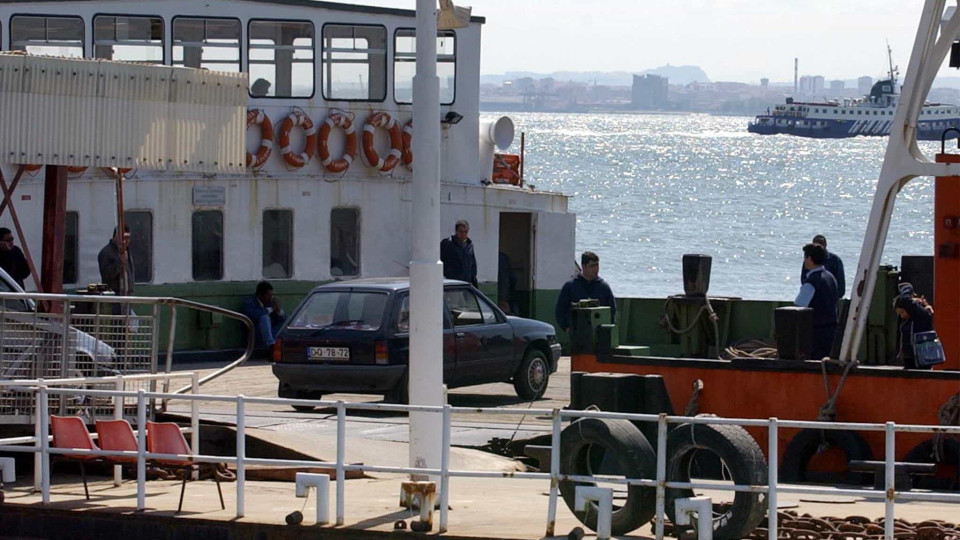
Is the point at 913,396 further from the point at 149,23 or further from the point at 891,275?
the point at 149,23

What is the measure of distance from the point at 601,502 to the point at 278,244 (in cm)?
1427

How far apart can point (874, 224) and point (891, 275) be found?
355 cm

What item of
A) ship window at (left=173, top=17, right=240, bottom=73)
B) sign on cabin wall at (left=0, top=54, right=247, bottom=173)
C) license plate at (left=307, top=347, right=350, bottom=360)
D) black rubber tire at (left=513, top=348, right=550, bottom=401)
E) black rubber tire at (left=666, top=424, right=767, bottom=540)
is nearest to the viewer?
black rubber tire at (left=666, top=424, right=767, bottom=540)

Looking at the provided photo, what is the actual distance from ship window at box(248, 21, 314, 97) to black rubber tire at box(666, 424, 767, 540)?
1386 cm

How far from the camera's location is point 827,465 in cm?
1482

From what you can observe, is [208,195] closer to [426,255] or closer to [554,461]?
[426,255]

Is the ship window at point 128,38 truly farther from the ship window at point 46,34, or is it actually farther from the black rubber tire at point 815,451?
the black rubber tire at point 815,451

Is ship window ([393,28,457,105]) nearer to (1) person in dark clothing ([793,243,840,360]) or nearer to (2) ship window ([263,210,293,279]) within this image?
(2) ship window ([263,210,293,279])

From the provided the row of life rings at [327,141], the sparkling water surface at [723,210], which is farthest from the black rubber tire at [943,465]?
the sparkling water surface at [723,210]

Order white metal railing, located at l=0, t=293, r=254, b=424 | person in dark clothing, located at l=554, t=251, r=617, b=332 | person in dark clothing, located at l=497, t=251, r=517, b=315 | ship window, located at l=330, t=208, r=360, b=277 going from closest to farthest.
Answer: white metal railing, located at l=0, t=293, r=254, b=424 < person in dark clothing, located at l=554, t=251, r=617, b=332 < ship window, located at l=330, t=208, r=360, b=277 < person in dark clothing, located at l=497, t=251, r=517, b=315

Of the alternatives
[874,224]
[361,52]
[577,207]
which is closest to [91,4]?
[361,52]

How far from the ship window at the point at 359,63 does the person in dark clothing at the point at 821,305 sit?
9688 mm

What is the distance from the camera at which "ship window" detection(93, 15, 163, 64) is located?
23.0 m

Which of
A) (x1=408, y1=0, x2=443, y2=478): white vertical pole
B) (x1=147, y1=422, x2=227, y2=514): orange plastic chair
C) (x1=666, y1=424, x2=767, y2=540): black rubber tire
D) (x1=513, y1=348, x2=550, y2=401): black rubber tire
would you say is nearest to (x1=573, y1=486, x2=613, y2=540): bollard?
(x1=666, y1=424, x2=767, y2=540): black rubber tire
